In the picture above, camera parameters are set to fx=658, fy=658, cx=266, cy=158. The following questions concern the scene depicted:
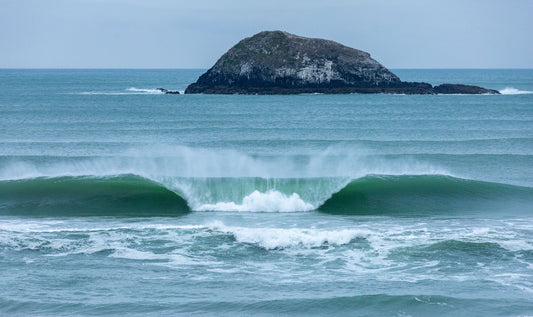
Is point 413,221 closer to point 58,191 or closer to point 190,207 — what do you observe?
point 190,207

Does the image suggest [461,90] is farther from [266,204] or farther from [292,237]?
[292,237]

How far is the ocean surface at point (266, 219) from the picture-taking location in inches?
428

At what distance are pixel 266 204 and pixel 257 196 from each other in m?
0.47

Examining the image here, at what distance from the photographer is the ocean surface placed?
10867 millimetres

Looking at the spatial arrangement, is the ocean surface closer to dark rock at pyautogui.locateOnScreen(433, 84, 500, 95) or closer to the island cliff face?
dark rock at pyautogui.locateOnScreen(433, 84, 500, 95)

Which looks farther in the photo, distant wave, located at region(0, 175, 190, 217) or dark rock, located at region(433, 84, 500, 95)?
dark rock, located at region(433, 84, 500, 95)

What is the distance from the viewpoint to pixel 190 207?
18.8 meters

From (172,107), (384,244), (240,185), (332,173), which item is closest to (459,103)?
(172,107)

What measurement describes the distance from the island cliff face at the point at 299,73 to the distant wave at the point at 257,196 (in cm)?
4952

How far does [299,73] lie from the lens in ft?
241

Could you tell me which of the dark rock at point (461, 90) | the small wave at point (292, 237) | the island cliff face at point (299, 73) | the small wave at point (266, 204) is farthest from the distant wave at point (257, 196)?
the dark rock at point (461, 90)

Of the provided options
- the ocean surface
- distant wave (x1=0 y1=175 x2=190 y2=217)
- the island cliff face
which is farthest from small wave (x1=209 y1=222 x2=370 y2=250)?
the island cliff face

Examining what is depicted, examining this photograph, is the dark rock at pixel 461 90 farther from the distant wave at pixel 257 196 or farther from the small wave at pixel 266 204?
the small wave at pixel 266 204

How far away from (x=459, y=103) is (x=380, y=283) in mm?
46248
